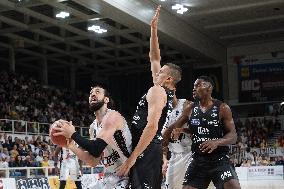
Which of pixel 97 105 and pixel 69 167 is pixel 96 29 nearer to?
pixel 69 167

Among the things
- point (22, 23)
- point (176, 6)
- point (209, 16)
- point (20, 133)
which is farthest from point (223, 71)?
point (20, 133)

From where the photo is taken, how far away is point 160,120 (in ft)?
18.0

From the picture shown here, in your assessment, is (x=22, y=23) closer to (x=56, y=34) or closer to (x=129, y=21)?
(x=56, y=34)

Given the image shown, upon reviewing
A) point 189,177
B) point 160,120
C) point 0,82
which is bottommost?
point 189,177

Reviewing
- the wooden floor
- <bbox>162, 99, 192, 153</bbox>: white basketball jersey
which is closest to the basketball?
<bbox>162, 99, 192, 153</bbox>: white basketball jersey

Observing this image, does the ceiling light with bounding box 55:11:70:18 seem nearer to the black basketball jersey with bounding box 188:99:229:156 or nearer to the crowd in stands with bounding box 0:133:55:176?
the crowd in stands with bounding box 0:133:55:176

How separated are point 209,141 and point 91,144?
223 centimetres

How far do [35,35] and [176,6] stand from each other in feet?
30.0

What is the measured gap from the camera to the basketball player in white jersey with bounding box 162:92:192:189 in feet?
25.3

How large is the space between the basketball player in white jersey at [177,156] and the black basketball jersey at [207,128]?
2.52 feet

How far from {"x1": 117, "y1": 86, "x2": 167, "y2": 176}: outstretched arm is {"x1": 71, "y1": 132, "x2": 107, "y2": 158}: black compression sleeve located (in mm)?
408

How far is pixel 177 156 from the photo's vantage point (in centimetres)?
785

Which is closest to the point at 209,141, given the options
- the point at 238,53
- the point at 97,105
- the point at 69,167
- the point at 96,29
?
the point at 97,105

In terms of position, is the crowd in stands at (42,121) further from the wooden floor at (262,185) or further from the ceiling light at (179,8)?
the ceiling light at (179,8)
